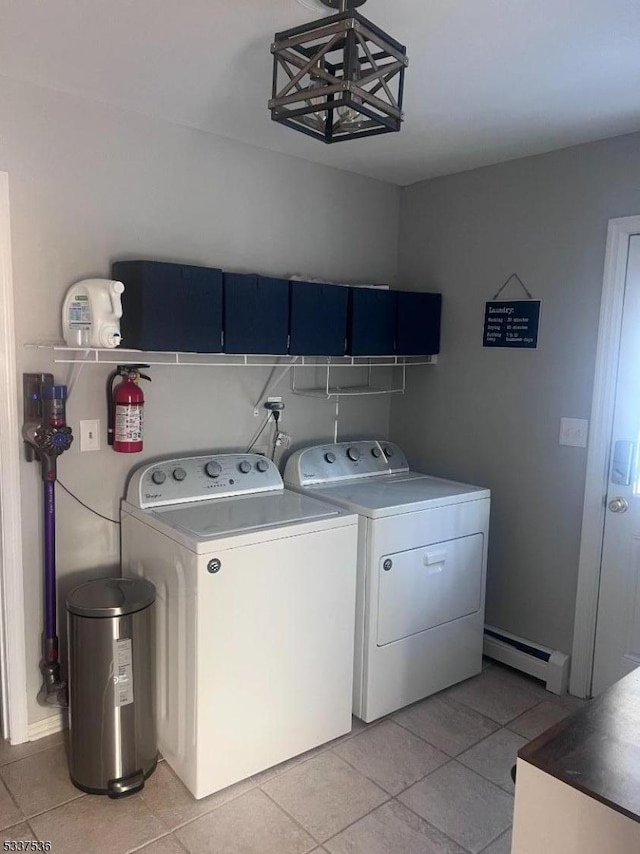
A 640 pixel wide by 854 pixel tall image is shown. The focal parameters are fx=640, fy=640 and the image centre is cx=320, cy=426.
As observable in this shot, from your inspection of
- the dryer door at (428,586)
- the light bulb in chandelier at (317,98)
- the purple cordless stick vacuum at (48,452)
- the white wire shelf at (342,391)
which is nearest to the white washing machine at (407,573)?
the dryer door at (428,586)

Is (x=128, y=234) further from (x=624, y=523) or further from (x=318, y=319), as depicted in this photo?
(x=624, y=523)

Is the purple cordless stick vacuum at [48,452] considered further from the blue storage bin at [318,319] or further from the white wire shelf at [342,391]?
the white wire shelf at [342,391]

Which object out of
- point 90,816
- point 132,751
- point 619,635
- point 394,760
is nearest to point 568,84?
point 619,635

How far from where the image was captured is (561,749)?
1180mm

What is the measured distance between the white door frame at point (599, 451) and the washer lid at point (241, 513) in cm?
114

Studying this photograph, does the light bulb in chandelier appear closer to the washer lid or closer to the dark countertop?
the washer lid

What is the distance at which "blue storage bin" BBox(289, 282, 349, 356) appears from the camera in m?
2.69

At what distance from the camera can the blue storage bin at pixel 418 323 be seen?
3.10 metres

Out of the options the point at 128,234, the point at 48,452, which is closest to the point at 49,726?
the point at 48,452

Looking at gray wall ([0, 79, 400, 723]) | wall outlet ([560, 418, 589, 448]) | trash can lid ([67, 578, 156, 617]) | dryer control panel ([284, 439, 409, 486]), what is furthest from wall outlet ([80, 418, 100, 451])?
wall outlet ([560, 418, 589, 448])

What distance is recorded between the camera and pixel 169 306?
7.58 feet

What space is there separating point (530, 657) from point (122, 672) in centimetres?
184

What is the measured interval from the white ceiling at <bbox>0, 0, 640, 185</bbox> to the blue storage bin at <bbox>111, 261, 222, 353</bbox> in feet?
2.02

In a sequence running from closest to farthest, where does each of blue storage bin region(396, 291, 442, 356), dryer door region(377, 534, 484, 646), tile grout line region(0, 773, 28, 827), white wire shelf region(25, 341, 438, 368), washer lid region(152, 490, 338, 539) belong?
1. tile grout line region(0, 773, 28, 827)
2. washer lid region(152, 490, 338, 539)
3. white wire shelf region(25, 341, 438, 368)
4. dryer door region(377, 534, 484, 646)
5. blue storage bin region(396, 291, 442, 356)
